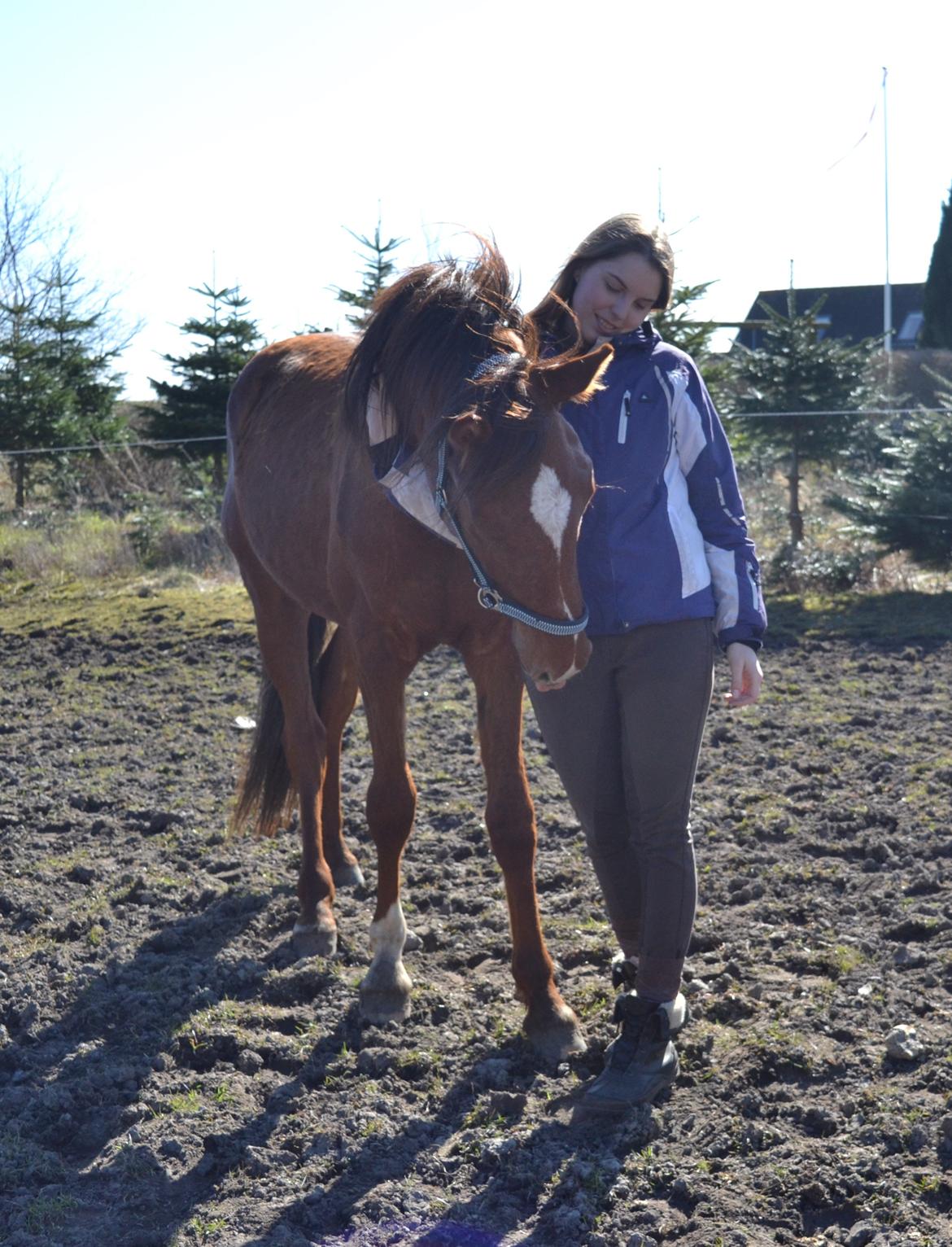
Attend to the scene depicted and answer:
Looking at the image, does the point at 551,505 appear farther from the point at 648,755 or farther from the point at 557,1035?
the point at 557,1035

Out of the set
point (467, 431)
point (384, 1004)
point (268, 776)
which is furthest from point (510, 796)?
point (268, 776)

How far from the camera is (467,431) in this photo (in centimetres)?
234

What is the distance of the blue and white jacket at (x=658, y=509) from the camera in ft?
8.48

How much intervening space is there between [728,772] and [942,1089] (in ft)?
8.04

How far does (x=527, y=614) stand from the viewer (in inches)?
94.0

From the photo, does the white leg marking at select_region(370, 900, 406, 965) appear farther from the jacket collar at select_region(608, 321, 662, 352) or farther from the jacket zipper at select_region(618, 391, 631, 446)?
the jacket collar at select_region(608, 321, 662, 352)

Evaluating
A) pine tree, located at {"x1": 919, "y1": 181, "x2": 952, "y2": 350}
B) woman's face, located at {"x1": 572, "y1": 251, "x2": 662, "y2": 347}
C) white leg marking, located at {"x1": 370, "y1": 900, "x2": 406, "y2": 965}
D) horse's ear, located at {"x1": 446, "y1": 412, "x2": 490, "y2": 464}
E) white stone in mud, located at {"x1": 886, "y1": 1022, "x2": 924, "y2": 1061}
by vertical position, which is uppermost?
pine tree, located at {"x1": 919, "y1": 181, "x2": 952, "y2": 350}

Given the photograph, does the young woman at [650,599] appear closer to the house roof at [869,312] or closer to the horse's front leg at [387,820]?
the horse's front leg at [387,820]

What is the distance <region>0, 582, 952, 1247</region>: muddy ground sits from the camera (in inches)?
88.4

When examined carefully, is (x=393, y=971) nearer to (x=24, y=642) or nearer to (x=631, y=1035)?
(x=631, y=1035)

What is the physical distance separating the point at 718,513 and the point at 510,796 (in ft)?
3.07

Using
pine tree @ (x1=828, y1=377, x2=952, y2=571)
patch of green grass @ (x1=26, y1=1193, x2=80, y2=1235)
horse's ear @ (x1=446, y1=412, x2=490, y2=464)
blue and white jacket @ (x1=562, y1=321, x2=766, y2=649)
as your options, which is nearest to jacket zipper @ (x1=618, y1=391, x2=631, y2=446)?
blue and white jacket @ (x1=562, y1=321, x2=766, y2=649)

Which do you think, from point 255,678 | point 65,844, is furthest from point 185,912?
point 255,678

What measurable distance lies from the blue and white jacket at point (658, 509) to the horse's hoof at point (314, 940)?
152 cm
